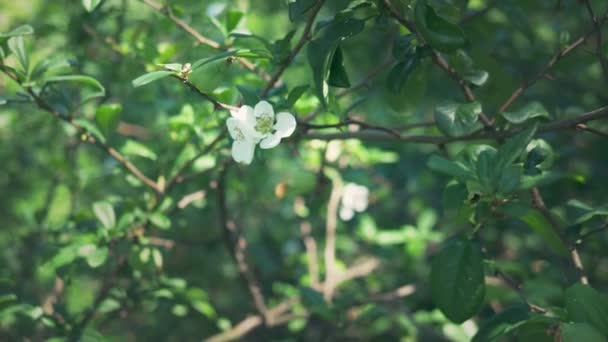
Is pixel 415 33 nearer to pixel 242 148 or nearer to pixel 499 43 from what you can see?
pixel 242 148

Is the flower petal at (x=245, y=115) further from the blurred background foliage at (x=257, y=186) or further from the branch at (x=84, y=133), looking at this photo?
the branch at (x=84, y=133)

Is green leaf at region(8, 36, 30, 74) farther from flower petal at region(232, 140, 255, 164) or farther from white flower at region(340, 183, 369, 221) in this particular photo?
white flower at region(340, 183, 369, 221)

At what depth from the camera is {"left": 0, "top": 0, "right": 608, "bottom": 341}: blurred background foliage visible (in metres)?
1.49

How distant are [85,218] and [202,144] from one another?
1.57 feet

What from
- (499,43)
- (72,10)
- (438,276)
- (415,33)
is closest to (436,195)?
(499,43)

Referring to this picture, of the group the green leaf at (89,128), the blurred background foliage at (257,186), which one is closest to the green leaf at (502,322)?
the blurred background foliage at (257,186)

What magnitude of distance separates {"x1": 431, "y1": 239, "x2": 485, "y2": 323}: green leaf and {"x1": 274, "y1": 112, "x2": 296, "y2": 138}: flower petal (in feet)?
1.55

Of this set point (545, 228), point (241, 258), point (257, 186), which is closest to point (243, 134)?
point (545, 228)

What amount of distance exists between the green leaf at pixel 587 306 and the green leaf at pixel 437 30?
0.52 m

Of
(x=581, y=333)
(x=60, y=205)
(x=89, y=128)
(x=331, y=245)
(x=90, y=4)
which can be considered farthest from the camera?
(x=60, y=205)

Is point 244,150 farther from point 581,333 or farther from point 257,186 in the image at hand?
point 257,186

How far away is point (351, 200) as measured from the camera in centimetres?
208

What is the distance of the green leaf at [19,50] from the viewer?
1.25 metres

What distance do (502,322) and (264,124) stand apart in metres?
0.63
